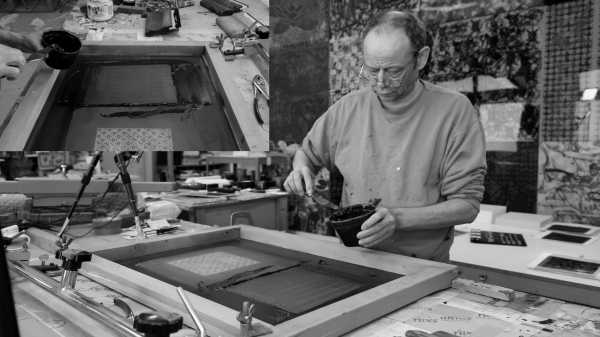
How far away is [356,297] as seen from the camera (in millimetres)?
968

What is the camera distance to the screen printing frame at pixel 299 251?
848 mm

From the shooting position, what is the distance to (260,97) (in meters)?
1.94

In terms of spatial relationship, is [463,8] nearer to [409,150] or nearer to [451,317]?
[409,150]

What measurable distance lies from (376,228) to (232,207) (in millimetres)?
2477

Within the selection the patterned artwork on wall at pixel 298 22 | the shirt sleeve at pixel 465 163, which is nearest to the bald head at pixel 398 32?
the shirt sleeve at pixel 465 163

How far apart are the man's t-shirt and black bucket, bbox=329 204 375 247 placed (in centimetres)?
22

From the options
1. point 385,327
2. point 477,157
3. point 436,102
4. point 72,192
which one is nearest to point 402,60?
point 436,102

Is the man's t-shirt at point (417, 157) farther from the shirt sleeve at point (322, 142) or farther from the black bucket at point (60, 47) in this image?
the black bucket at point (60, 47)

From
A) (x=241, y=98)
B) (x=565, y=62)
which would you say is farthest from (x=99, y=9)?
(x=565, y=62)

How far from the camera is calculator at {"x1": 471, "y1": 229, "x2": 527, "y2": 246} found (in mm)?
2272

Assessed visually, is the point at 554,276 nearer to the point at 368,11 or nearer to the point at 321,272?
the point at 321,272

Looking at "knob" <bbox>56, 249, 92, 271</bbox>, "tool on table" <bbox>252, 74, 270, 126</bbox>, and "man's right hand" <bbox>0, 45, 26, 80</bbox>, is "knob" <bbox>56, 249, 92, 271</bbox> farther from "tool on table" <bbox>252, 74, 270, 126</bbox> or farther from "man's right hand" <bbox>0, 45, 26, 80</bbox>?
"tool on table" <bbox>252, 74, 270, 126</bbox>

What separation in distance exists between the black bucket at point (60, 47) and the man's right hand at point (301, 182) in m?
0.89

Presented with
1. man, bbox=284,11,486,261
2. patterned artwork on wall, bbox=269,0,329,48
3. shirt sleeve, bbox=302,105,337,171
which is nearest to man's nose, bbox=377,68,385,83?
man, bbox=284,11,486,261
